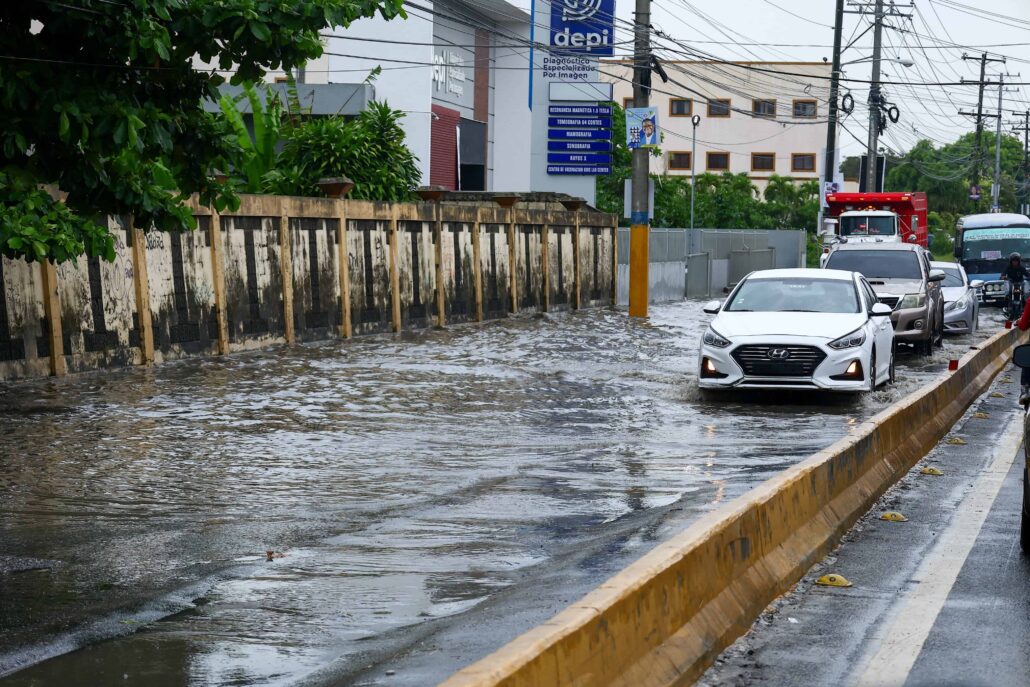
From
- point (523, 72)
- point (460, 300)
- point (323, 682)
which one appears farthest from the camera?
point (523, 72)

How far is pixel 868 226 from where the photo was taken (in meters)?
46.1

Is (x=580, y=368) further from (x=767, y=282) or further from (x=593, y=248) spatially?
(x=593, y=248)

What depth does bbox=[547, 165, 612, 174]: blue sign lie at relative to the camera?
42312mm

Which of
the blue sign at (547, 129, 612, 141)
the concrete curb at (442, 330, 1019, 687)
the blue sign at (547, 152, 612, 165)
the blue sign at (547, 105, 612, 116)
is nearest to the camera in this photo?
the concrete curb at (442, 330, 1019, 687)

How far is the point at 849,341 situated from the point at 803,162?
69867 mm

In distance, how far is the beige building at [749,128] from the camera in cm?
8319

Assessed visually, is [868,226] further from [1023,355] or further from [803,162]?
[1023,355]

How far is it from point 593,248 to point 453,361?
45.5ft

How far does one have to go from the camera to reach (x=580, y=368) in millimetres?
19891

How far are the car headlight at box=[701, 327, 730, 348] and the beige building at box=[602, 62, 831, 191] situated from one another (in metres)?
67.0

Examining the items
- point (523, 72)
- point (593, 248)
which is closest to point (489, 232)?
point (593, 248)

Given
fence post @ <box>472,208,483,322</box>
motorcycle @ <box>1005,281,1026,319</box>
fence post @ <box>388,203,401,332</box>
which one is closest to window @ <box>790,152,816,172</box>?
motorcycle @ <box>1005,281,1026,319</box>

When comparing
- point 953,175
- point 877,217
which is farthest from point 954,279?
point 953,175

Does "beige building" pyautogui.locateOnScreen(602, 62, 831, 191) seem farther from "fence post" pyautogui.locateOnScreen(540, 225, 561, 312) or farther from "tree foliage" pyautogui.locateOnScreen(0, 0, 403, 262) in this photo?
"tree foliage" pyautogui.locateOnScreen(0, 0, 403, 262)
